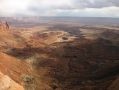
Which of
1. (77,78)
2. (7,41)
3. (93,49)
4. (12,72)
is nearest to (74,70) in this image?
(77,78)

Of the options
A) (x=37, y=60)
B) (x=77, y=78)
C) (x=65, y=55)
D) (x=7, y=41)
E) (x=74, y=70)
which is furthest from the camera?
(x=7, y=41)

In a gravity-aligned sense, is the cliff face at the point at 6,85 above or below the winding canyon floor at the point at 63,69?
above

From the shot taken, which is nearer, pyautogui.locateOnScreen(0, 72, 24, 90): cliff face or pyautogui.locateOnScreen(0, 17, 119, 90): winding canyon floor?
pyautogui.locateOnScreen(0, 72, 24, 90): cliff face

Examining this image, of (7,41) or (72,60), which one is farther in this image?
(7,41)

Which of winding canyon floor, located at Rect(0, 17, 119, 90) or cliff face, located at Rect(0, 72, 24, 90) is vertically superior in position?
cliff face, located at Rect(0, 72, 24, 90)

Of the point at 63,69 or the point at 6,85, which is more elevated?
the point at 6,85

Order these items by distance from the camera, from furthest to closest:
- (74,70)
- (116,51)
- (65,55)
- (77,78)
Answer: (116,51), (65,55), (74,70), (77,78)

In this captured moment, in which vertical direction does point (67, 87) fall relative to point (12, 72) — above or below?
below

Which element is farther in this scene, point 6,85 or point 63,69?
point 63,69

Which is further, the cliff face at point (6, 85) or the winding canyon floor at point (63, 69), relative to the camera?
the winding canyon floor at point (63, 69)

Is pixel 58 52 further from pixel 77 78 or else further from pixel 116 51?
pixel 77 78
